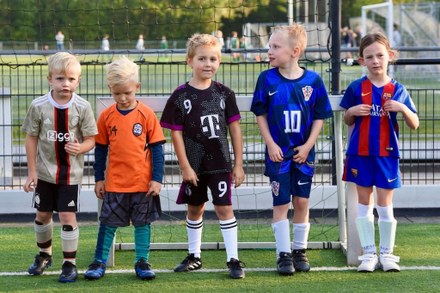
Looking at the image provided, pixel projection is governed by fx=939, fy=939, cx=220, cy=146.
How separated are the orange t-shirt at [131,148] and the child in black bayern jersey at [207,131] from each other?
5.5 inches

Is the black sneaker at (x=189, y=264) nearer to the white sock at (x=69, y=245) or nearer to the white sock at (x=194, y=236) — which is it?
the white sock at (x=194, y=236)

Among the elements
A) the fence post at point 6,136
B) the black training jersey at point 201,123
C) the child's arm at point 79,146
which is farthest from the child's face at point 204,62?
the fence post at point 6,136

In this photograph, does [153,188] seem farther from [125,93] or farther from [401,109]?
[401,109]

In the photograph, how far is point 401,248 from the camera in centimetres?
745

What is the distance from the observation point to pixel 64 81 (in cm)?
627

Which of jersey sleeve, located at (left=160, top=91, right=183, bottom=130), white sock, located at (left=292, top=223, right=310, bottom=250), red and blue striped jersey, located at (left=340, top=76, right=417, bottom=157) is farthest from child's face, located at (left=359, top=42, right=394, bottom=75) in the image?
jersey sleeve, located at (left=160, top=91, right=183, bottom=130)

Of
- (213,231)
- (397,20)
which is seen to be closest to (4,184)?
(213,231)

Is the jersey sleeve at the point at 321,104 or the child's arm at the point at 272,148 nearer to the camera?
the child's arm at the point at 272,148

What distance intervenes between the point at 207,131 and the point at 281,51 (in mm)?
760

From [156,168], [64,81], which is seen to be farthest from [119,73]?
[156,168]

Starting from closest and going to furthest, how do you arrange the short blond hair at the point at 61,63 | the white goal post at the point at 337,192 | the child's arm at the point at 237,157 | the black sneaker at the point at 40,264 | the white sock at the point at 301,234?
the short blond hair at the point at 61,63 → the child's arm at the point at 237,157 → the black sneaker at the point at 40,264 → the white sock at the point at 301,234 → the white goal post at the point at 337,192

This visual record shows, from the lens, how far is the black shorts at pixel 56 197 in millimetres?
6344

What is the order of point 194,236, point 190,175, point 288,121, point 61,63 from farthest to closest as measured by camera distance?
point 194,236
point 288,121
point 190,175
point 61,63

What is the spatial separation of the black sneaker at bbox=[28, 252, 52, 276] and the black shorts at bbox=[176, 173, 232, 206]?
1033mm
